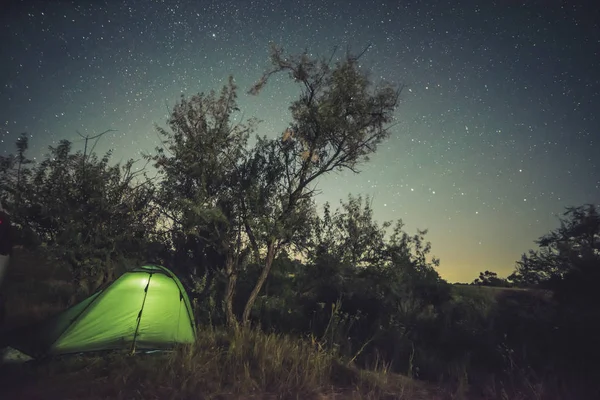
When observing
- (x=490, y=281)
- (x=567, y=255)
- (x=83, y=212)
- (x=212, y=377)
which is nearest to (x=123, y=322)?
(x=212, y=377)

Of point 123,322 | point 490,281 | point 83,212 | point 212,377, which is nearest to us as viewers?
point 212,377

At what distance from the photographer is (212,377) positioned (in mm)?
5844

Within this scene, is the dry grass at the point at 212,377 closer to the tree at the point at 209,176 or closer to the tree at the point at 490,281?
the tree at the point at 209,176

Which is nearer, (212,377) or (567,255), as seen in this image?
(212,377)

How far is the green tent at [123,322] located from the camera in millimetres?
7238

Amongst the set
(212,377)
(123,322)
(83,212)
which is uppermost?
(83,212)

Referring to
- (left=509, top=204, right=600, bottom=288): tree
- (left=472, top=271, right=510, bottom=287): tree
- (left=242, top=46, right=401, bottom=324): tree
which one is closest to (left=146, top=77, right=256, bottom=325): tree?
(left=242, top=46, right=401, bottom=324): tree

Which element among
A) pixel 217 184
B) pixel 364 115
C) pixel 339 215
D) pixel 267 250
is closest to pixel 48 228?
pixel 217 184

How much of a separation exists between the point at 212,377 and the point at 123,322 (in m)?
3.34

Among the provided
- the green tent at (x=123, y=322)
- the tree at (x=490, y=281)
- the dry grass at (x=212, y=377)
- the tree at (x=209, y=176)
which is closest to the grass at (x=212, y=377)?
the dry grass at (x=212, y=377)

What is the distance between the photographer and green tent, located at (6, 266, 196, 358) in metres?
7.24

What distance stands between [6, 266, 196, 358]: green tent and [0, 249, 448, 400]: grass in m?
0.37

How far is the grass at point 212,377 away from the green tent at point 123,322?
371 mm

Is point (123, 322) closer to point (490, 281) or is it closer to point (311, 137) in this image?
point (311, 137)
